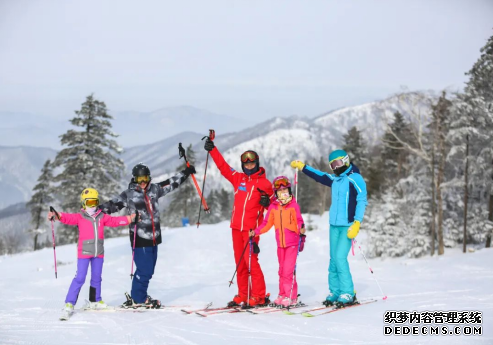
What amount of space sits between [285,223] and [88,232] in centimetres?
312

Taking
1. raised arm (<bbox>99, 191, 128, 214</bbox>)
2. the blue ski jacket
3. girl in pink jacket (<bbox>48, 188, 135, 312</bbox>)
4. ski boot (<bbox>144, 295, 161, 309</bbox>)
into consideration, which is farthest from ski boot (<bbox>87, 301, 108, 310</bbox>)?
the blue ski jacket

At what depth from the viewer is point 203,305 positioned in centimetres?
716

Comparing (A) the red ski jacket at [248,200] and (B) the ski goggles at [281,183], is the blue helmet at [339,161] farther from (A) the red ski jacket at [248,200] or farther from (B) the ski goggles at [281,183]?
(A) the red ski jacket at [248,200]

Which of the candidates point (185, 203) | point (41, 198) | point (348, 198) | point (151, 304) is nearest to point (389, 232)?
point (348, 198)

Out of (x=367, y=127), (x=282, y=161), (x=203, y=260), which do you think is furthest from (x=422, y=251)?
(x=282, y=161)

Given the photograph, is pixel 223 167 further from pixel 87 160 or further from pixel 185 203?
pixel 185 203

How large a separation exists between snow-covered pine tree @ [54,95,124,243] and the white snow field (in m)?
9.81

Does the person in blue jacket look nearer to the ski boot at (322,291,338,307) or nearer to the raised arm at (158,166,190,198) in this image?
the ski boot at (322,291,338,307)

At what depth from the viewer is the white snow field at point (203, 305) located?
4.91 m

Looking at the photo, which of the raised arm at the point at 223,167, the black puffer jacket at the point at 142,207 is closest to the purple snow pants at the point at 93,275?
the black puffer jacket at the point at 142,207

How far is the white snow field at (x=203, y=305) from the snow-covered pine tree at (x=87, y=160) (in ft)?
32.2

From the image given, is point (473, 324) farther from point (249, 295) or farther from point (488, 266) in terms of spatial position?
point (488, 266)

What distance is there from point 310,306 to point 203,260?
937 cm

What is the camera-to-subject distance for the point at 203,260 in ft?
51.2
